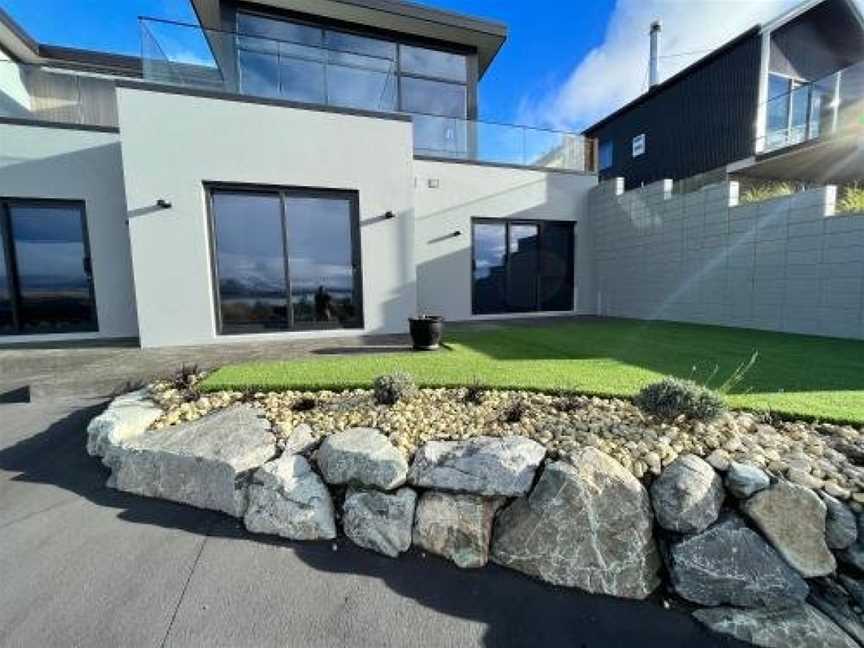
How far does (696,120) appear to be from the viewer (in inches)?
446

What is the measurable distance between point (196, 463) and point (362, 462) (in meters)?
1.12

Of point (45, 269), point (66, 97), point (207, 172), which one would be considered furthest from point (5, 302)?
point (207, 172)

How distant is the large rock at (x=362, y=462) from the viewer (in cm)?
241

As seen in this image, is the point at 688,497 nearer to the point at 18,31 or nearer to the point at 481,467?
the point at 481,467

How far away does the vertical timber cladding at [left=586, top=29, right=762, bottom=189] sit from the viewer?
392 inches

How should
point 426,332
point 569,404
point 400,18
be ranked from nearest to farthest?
point 569,404
point 426,332
point 400,18

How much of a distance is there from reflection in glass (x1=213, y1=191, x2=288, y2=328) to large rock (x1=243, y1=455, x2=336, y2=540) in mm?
4376

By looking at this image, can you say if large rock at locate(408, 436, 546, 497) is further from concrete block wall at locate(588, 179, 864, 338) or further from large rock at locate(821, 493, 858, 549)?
concrete block wall at locate(588, 179, 864, 338)

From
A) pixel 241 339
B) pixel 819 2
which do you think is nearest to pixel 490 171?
pixel 241 339

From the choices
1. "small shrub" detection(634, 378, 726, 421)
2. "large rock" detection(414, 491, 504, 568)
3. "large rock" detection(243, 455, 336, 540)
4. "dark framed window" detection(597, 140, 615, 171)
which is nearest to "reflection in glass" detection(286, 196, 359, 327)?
"large rock" detection(243, 455, 336, 540)

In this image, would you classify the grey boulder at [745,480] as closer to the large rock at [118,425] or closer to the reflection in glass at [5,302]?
the large rock at [118,425]

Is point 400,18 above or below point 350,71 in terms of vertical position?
above

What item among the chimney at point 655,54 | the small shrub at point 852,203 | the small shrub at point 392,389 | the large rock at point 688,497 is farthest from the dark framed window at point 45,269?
the chimney at point 655,54

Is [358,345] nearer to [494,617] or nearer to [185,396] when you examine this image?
[185,396]
